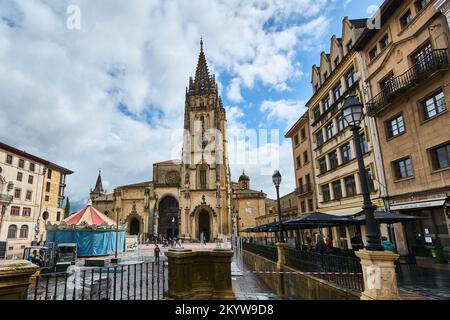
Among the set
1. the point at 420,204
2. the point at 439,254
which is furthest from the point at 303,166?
the point at 439,254

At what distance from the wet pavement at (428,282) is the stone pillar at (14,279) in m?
7.88

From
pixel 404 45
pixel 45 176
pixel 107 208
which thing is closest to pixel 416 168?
pixel 404 45

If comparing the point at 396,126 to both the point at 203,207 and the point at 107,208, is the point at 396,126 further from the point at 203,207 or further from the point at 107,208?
the point at 107,208

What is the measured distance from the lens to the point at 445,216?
11.9 m

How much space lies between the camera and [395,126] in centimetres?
1529

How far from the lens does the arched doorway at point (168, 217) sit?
50.2 meters

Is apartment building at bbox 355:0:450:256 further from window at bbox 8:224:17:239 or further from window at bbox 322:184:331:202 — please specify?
window at bbox 8:224:17:239

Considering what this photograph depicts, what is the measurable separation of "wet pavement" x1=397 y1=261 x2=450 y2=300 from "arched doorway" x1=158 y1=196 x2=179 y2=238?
1767 inches

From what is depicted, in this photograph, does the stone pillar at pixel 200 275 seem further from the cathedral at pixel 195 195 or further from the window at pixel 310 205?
the cathedral at pixel 195 195

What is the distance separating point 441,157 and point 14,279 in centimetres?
1602

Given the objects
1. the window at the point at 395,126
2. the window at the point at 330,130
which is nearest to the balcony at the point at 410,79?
the window at the point at 395,126

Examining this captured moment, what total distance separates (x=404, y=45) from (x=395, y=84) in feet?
7.09

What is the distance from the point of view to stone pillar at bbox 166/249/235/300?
491 centimetres

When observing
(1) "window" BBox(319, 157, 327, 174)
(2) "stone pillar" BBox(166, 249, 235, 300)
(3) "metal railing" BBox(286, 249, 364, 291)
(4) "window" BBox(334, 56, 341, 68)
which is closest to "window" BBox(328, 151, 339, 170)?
(1) "window" BBox(319, 157, 327, 174)
